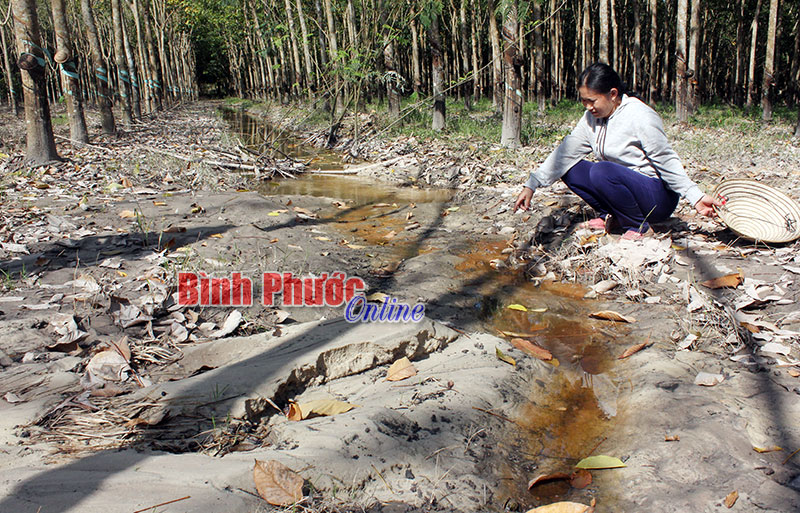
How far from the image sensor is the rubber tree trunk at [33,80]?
7.02 metres

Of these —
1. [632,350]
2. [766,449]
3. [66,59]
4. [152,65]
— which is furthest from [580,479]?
[152,65]

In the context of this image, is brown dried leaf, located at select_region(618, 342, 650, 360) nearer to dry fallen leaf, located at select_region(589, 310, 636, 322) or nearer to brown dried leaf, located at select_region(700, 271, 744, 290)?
dry fallen leaf, located at select_region(589, 310, 636, 322)

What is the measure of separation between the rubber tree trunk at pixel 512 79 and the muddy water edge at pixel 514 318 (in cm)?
263

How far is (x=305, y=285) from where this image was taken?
3496 mm

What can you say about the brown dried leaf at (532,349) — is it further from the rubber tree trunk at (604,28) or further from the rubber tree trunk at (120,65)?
the rubber tree trunk at (120,65)

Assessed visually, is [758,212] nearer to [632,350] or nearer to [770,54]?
[632,350]

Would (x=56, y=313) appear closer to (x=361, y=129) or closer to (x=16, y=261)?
(x=16, y=261)

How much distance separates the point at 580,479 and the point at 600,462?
0.36 ft

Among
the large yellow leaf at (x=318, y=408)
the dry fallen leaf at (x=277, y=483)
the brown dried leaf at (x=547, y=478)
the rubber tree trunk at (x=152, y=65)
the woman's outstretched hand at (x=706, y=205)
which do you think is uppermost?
the rubber tree trunk at (x=152, y=65)

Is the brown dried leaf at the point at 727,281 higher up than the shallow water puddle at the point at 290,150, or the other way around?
the shallow water puddle at the point at 290,150

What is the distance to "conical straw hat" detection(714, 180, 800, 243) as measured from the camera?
3.63 metres

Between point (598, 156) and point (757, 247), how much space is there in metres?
1.25

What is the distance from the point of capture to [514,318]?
131 inches

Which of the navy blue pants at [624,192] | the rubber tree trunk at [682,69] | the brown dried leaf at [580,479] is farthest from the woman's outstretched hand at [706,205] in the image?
the rubber tree trunk at [682,69]
